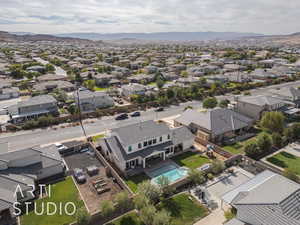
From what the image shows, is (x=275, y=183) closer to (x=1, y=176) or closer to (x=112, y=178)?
(x=112, y=178)

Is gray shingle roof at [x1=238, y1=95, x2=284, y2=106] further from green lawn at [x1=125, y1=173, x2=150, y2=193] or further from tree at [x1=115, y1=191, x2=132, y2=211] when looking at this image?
tree at [x1=115, y1=191, x2=132, y2=211]

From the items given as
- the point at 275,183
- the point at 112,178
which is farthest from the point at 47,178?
the point at 275,183

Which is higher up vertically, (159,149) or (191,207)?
(159,149)

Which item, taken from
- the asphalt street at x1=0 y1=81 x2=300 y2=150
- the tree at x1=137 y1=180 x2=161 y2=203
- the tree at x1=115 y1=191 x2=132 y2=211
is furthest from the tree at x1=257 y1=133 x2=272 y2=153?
the asphalt street at x1=0 y1=81 x2=300 y2=150

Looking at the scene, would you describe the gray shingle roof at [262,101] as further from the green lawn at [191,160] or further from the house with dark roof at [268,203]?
the house with dark roof at [268,203]

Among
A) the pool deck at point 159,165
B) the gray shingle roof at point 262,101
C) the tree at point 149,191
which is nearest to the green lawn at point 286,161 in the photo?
the pool deck at point 159,165

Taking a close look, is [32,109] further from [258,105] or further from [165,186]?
[258,105]

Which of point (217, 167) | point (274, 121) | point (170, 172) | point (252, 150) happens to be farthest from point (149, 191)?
point (274, 121)
